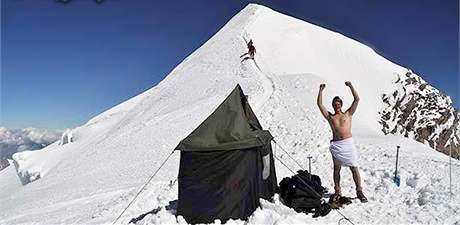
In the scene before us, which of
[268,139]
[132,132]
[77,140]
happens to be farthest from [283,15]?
[268,139]

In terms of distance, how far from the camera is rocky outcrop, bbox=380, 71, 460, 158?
35.2 metres

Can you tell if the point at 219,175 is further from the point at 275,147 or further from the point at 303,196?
the point at 275,147

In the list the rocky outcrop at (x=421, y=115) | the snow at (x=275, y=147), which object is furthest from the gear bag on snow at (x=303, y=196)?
the rocky outcrop at (x=421, y=115)

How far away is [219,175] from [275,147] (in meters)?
7.67

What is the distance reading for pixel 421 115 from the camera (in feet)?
127

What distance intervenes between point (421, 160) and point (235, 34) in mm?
37718

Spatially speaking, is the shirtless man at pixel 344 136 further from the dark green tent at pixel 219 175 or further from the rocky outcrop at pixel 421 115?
the rocky outcrop at pixel 421 115

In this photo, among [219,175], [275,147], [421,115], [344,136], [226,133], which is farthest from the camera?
[421,115]

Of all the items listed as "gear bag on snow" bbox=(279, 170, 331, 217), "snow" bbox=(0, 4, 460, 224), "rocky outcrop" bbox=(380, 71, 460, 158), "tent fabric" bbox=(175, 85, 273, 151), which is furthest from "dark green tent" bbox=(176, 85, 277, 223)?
"rocky outcrop" bbox=(380, 71, 460, 158)

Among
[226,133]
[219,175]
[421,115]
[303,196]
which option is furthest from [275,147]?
[421,115]

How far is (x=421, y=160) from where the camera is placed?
1359cm

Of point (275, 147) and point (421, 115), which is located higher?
point (275, 147)

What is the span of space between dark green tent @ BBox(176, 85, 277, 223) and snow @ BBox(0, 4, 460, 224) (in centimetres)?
33

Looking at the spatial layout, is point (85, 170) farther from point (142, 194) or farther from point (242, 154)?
point (242, 154)
